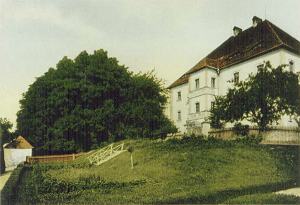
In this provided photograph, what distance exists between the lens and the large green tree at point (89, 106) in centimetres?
4072

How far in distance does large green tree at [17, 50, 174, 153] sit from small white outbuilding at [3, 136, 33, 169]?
17.6 ft

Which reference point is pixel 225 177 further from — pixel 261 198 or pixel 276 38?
pixel 276 38

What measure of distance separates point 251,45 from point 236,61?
7.48 ft

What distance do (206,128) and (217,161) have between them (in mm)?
18893

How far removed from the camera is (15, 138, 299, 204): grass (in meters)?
13.8

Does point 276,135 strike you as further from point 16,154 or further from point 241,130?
point 16,154

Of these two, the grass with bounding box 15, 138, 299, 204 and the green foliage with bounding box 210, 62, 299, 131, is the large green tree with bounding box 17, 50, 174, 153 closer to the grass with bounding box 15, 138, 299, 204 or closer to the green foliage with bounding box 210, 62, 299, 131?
the grass with bounding box 15, 138, 299, 204

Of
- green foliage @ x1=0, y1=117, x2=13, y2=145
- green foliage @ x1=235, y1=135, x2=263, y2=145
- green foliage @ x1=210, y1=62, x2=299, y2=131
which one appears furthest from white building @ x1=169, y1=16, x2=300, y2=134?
green foliage @ x1=0, y1=117, x2=13, y2=145

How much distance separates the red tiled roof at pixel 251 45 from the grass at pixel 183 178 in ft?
51.8

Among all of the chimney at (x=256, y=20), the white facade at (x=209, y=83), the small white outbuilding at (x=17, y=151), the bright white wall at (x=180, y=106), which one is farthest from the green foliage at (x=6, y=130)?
the chimney at (x=256, y=20)

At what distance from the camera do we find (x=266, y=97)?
26.9 meters

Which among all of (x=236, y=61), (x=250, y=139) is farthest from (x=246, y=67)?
(x=250, y=139)

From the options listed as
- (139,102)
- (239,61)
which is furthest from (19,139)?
(239,61)

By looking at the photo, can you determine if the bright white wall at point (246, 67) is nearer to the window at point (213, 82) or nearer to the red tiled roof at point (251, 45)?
the red tiled roof at point (251, 45)
